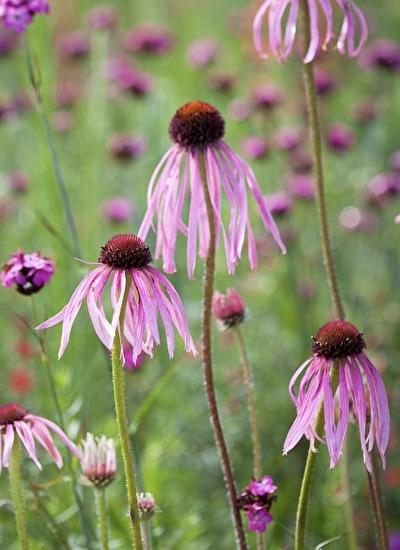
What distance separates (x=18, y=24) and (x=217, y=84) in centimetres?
182

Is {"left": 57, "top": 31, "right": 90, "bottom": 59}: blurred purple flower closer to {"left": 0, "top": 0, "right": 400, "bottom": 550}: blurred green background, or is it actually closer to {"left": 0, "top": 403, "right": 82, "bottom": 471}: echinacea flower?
{"left": 0, "top": 0, "right": 400, "bottom": 550}: blurred green background

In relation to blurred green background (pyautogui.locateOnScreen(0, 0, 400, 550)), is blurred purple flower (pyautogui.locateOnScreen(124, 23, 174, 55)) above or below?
above

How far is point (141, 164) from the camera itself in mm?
3268

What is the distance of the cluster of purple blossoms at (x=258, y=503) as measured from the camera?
113 cm

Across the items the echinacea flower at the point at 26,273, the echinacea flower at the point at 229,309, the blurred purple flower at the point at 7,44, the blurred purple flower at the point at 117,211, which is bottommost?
the echinacea flower at the point at 229,309

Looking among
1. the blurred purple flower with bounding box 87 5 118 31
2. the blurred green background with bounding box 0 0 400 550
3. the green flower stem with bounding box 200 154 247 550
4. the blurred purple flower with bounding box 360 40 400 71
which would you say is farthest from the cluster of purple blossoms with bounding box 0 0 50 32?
the blurred purple flower with bounding box 87 5 118 31

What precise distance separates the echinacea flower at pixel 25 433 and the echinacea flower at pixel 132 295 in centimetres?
11

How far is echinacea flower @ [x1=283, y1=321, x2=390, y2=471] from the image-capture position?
3.08ft

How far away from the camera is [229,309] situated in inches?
54.6

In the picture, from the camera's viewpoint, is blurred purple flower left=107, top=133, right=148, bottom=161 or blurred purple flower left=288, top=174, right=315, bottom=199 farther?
blurred purple flower left=107, top=133, right=148, bottom=161

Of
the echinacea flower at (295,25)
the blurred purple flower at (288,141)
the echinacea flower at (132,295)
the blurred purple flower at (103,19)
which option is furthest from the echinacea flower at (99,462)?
the blurred purple flower at (103,19)

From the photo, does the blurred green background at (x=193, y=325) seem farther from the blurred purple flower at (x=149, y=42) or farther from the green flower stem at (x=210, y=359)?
the green flower stem at (x=210, y=359)

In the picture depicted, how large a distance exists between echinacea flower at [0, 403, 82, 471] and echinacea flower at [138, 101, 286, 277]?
0.26 meters

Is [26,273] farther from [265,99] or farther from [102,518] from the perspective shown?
[265,99]
